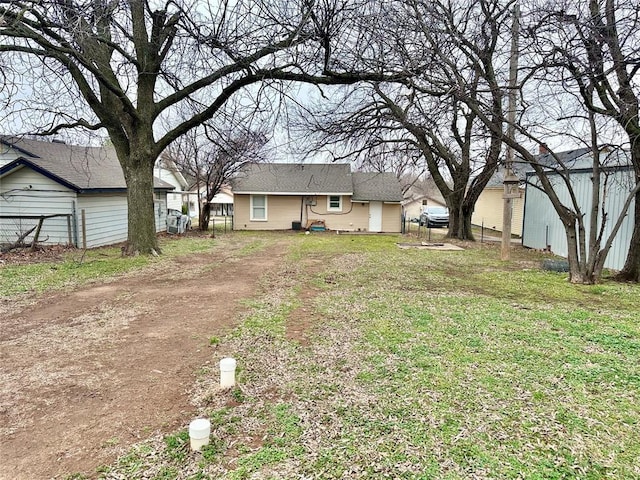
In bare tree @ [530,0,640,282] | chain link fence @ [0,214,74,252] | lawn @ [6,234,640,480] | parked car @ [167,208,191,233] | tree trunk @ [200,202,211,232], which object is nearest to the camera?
lawn @ [6,234,640,480]

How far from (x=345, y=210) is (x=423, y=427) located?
19.3m

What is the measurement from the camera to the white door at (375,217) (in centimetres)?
2169

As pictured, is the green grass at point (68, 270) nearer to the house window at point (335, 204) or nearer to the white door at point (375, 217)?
the house window at point (335, 204)

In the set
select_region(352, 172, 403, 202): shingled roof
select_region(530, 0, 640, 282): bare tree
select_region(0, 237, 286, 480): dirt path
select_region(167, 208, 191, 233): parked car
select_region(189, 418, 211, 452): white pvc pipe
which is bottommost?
select_region(0, 237, 286, 480): dirt path

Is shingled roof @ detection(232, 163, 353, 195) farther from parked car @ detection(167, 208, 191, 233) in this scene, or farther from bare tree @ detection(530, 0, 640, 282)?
bare tree @ detection(530, 0, 640, 282)

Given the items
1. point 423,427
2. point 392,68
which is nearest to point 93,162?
point 392,68

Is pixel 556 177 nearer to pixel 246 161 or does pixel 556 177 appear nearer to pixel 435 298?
pixel 435 298

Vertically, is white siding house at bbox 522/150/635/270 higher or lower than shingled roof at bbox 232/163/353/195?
lower

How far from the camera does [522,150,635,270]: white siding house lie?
9641mm

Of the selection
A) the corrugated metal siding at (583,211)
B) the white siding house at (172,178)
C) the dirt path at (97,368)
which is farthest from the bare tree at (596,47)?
the white siding house at (172,178)

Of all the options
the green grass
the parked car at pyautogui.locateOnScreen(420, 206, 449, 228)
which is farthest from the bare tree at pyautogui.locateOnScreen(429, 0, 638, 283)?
the parked car at pyautogui.locateOnScreen(420, 206, 449, 228)

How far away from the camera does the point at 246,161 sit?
19.4 meters

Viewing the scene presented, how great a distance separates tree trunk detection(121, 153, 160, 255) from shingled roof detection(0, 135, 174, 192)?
9.30 feet

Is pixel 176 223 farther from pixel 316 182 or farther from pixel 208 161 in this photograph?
pixel 316 182
